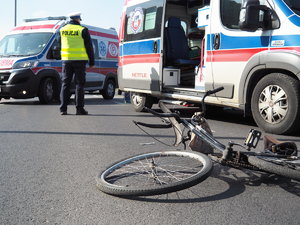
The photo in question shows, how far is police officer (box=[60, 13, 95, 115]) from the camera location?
26.1 feet

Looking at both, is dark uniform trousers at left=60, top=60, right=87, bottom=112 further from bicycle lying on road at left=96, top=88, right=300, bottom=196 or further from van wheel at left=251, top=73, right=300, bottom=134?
bicycle lying on road at left=96, top=88, right=300, bottom=196

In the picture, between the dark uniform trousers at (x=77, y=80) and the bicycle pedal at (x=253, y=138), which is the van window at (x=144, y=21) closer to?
the dark uniform trousers at (x=77, y=80)

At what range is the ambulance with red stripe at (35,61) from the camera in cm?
1034

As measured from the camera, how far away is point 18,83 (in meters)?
10.3

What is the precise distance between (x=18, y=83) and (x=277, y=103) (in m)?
7.11

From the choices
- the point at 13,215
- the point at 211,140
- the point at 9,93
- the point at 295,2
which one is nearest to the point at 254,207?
the point at 211,140

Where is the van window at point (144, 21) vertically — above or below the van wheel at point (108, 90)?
above

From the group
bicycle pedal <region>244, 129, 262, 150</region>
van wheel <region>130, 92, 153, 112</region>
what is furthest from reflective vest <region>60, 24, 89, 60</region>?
bicycle pedal <region>244, 129, 262, 150</region>

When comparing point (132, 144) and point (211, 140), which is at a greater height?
point (211, 140)

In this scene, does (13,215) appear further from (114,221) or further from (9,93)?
(9,93)

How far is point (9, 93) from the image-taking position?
33.8 ft

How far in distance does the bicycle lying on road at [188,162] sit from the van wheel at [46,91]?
777 centimetres

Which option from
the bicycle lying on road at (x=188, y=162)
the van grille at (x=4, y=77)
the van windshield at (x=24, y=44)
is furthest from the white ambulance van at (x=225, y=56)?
the van grille at (x=4, y=77)

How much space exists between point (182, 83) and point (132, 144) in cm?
371
